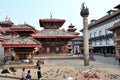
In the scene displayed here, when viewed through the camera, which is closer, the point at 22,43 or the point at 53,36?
the point at 22,43

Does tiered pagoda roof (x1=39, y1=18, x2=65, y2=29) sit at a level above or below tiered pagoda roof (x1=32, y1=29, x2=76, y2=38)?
above

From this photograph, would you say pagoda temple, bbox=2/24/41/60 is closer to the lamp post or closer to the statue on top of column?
the lamp post

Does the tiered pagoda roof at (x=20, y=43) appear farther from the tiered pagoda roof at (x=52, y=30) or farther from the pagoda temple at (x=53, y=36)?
the tiered pagoda roof at (x=52, y=30)

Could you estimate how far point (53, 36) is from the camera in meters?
40.1

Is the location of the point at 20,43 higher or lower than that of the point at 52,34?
lower

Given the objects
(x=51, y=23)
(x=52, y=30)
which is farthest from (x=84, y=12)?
(x=51, y=23)

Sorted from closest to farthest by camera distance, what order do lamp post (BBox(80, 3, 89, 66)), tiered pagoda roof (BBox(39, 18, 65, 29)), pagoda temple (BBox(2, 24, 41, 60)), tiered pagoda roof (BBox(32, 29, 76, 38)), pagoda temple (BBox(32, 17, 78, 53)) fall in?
1. pagoda temple (BBox(2, 24, 41, 60))
2. lamp post (BBox(80, 3, 89, 66))
3. tiered pagoda roof (BBox(32, 29, 76, 38))
4. pagoda temple (BBox(32, 17, 78, 53))
5. tiered pagoda roof (BBox(39, 18, 65, 29))

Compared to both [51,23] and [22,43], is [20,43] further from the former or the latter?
[51,23]

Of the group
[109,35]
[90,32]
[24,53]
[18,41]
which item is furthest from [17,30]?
[90,32]

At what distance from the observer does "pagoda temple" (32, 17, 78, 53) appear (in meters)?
40.2

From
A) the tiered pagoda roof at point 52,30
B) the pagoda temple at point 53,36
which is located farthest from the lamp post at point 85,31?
the tiered pagoda roof at point 52,30

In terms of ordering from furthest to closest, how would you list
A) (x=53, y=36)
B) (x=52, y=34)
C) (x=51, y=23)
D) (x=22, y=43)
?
(x=51, y=23) → (x=52, y=34) → (x=53, y=36) → (x=22, y=43)

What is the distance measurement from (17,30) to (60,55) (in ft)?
55.2

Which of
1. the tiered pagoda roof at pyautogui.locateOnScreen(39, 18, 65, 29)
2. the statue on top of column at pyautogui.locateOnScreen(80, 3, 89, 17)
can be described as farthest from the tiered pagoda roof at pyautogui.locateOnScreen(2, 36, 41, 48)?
the tiered pagoda roof at pyautogui.locateOnScreen(39, 18, 65, 29)
